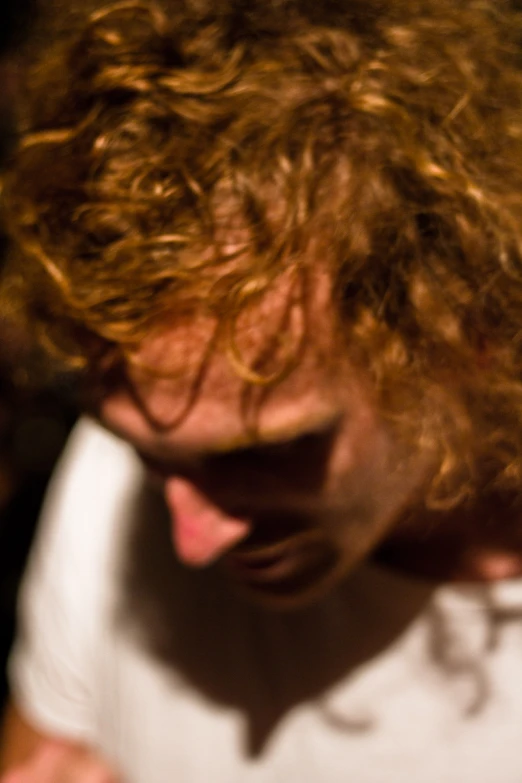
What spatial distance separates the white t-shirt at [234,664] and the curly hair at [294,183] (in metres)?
0.24

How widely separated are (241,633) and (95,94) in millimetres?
502

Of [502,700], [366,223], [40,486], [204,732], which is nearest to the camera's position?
[366,223]

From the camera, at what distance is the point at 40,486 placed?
150 cm

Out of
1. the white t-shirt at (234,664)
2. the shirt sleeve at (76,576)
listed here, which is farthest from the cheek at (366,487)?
the shirt sleeve at (76,576)

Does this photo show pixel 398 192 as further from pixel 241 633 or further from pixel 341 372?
pixel 241 633

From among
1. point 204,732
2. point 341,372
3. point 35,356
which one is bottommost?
point 204,732

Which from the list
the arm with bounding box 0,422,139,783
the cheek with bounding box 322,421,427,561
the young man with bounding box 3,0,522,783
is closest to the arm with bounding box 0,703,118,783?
the arm with bounding box 0,422,139,783

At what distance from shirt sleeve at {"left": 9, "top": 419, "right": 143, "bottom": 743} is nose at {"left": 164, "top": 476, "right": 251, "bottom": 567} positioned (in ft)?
0.88

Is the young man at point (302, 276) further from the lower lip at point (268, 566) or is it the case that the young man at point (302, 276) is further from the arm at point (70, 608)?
the arm at point (70, 608)

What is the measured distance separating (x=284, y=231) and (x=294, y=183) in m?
0.03

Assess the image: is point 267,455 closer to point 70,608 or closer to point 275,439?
point 275,439

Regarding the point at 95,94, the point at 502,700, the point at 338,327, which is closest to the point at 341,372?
the point at 338,327

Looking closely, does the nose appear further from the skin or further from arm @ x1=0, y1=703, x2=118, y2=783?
arm @ x1=0, y1=703, x2=118, y2=783

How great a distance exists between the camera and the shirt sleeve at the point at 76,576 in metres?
0.89
